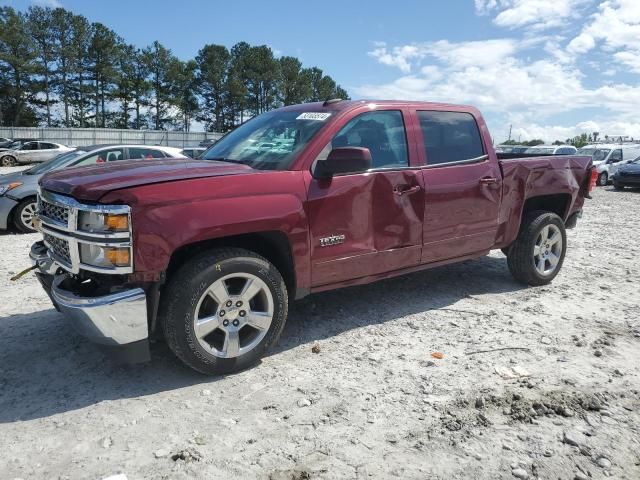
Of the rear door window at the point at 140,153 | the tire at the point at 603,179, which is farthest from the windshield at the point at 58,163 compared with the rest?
the tire at the point at 603,179

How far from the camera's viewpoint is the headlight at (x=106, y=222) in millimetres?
3002

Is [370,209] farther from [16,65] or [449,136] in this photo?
[16,65]

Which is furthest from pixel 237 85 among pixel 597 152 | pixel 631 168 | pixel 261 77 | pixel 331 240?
pixel 331 240

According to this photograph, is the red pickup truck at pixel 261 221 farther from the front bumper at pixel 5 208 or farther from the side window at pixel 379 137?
the front bumper at pixel 5 208

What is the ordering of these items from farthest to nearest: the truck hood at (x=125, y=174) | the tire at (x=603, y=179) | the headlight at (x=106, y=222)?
the tire at (x=603, y=179), the truck hood at (x=125, y=174), the headlight at (x=106, y=222)

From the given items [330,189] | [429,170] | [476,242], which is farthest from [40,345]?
[476,242]

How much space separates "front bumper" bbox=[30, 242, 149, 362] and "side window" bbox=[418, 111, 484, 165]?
8.75ft

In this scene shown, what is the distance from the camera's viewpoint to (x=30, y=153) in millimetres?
29344

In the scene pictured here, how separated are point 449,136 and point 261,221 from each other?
2.23 meters

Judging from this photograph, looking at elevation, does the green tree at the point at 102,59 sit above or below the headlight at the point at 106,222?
above

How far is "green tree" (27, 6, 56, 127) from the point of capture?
57406 mm

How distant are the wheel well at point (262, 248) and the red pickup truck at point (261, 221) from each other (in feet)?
0.03

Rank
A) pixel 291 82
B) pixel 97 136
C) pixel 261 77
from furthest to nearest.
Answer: pixel 291 82, pixel 261 77, pixel 97 136

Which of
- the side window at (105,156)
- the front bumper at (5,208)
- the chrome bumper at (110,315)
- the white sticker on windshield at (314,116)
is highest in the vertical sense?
the white sticker on windshield at (314,116)
